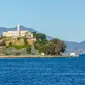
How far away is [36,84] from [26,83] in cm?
182

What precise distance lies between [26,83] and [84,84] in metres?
8.24

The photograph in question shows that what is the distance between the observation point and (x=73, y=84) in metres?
64.8

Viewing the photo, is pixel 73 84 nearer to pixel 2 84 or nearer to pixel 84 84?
pixel 84 84

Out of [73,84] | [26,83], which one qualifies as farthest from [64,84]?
[26,83]

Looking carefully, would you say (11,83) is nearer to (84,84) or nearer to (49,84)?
(49,84)

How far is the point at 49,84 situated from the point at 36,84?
181 centimetres

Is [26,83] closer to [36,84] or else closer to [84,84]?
[36,84]

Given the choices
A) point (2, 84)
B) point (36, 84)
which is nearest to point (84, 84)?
point (36, 84)

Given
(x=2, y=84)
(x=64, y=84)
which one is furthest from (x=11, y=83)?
(x=64, y=84)

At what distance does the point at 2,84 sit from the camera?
6431 cm

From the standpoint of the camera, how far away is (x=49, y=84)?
6494 cm

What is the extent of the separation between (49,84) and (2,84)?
6.52 metres

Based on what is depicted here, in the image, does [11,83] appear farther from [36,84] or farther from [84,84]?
[84,84]

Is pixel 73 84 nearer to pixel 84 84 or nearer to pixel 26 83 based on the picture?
pixel 84 84
